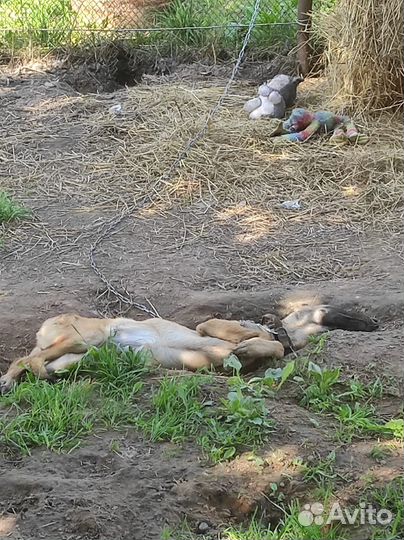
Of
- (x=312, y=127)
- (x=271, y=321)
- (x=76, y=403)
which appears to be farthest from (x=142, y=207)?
(x=76, y=403)

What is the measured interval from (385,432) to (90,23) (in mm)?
6868

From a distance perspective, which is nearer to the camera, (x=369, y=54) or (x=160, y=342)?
(x=160, y=342)

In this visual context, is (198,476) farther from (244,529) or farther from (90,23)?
(90,23)

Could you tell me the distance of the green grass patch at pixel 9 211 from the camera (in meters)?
5.67

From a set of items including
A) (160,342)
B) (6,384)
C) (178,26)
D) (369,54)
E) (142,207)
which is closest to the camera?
(6,384)

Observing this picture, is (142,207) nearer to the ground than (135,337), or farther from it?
nearer to the ground

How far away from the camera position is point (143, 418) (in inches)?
140

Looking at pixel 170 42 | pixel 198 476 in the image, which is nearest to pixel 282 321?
pixel 198 476

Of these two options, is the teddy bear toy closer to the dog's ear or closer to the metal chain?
the metal chain

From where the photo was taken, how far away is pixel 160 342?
4055 mm

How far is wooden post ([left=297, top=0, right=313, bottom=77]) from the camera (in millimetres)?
8070

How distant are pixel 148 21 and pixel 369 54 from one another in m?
2.99

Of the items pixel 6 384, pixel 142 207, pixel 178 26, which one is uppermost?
pixel 178 26

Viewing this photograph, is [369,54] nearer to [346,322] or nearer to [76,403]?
[346,322]
